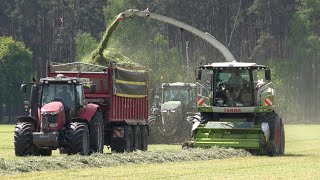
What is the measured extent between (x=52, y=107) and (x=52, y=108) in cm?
8

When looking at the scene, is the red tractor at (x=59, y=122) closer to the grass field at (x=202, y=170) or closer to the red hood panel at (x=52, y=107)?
the red hood panel at (x=52, y=107)

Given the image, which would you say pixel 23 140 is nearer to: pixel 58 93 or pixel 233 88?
pixel 58 93

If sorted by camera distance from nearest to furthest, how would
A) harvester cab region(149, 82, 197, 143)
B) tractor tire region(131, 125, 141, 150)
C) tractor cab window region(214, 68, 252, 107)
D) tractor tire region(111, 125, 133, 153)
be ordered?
1. tractor tire region(111, 125, 133, 153)
2. tractor cab window region(214, 68, 252, 107)
3. tractor tire region(131, 125, 141, 150)
4. harvester cab region(149, 82, 197, 143)

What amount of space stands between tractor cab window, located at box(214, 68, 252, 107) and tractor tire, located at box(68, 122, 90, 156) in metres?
6.17

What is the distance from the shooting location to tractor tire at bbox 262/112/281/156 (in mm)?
34062

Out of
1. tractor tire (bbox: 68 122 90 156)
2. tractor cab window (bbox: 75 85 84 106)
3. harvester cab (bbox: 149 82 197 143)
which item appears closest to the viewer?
tractor tire (bbox: 68 122 90 156)

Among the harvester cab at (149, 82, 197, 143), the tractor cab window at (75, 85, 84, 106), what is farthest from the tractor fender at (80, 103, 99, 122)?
the harvester cab at (149, 82, 197, 143)

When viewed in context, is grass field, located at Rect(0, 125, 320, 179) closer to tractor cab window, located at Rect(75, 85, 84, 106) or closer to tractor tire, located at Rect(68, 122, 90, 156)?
tractor tire, located at Rect(68, 122, 90, 156)

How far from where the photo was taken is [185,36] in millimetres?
115500

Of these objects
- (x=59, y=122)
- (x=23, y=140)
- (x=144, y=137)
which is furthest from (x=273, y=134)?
(x=23, y=140)

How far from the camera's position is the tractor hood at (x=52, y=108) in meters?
31.2

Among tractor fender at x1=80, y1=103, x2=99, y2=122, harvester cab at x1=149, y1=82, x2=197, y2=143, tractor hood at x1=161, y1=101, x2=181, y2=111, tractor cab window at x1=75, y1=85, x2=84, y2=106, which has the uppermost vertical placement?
tractor cab window at x1=75, y1=85, x2=84, y2=106

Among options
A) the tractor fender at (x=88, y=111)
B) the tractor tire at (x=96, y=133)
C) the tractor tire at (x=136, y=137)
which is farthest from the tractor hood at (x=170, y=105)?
the tractor fender at (x=88, y=111)

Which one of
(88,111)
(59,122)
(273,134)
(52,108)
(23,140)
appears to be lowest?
(273,134)
